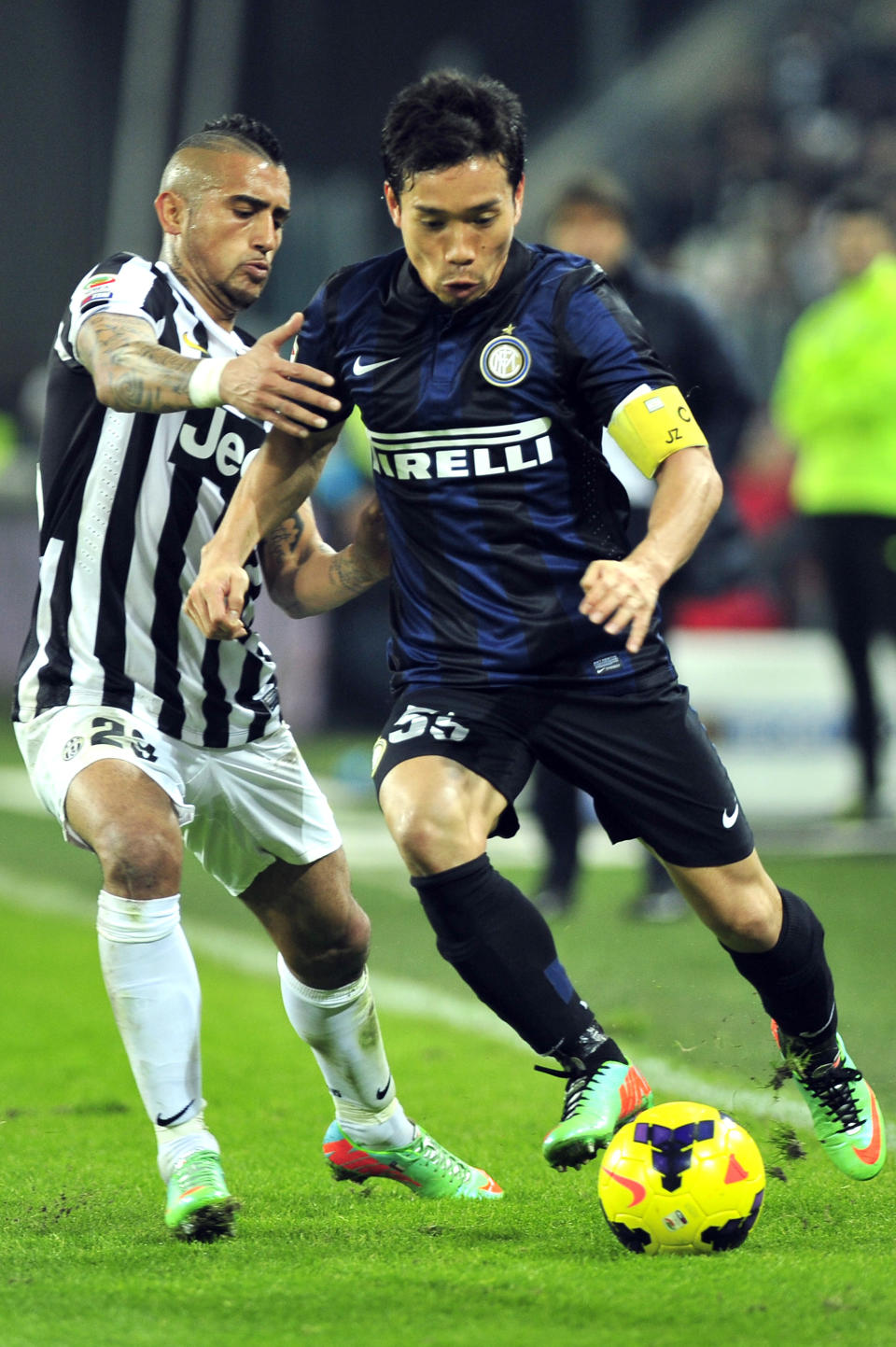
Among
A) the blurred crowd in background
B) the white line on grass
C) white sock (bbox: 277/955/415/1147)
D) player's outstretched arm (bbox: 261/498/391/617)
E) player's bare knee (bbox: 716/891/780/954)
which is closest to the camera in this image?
player's bare knee (bbox: 716/891/780/954)

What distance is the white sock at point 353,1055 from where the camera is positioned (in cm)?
362

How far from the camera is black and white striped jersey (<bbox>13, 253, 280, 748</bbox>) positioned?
352cm

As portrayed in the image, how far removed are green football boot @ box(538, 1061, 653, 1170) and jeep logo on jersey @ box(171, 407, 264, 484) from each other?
4.46 feet

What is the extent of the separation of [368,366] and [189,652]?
0.68 m

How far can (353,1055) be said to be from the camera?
3.63 meters

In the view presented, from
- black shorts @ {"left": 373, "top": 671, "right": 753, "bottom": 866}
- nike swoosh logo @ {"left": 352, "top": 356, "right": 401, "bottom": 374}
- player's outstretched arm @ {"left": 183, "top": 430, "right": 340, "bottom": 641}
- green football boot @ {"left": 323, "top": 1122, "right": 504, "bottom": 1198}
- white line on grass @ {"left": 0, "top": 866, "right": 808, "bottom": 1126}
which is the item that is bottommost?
white line on grass @ {"left": 0, "top": 866, "right": 808, "bottom": 1126}

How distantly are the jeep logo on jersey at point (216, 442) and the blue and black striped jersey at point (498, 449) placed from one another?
0.31 m

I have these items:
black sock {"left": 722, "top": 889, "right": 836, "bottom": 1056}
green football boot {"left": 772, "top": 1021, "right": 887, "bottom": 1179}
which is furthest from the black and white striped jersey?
green football boot {"left": 772, "top": 1021, "right": 887, "bottom": 1179}

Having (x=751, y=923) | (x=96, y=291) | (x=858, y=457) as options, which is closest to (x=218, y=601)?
(x=96, y=291)

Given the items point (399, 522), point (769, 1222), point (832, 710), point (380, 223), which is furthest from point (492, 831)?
point (380, 223)

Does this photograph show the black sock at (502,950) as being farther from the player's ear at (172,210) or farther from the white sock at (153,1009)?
the player's ear at (172,210)

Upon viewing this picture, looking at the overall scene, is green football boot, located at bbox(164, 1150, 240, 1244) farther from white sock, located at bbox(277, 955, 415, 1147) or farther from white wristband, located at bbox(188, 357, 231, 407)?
white wristband, located at bbox(188, 357, 231, 407)

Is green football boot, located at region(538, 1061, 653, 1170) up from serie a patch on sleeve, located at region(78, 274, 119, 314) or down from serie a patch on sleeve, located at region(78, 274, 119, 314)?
down

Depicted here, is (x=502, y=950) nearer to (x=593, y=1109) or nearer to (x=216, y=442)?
(x=593, y=1109)
